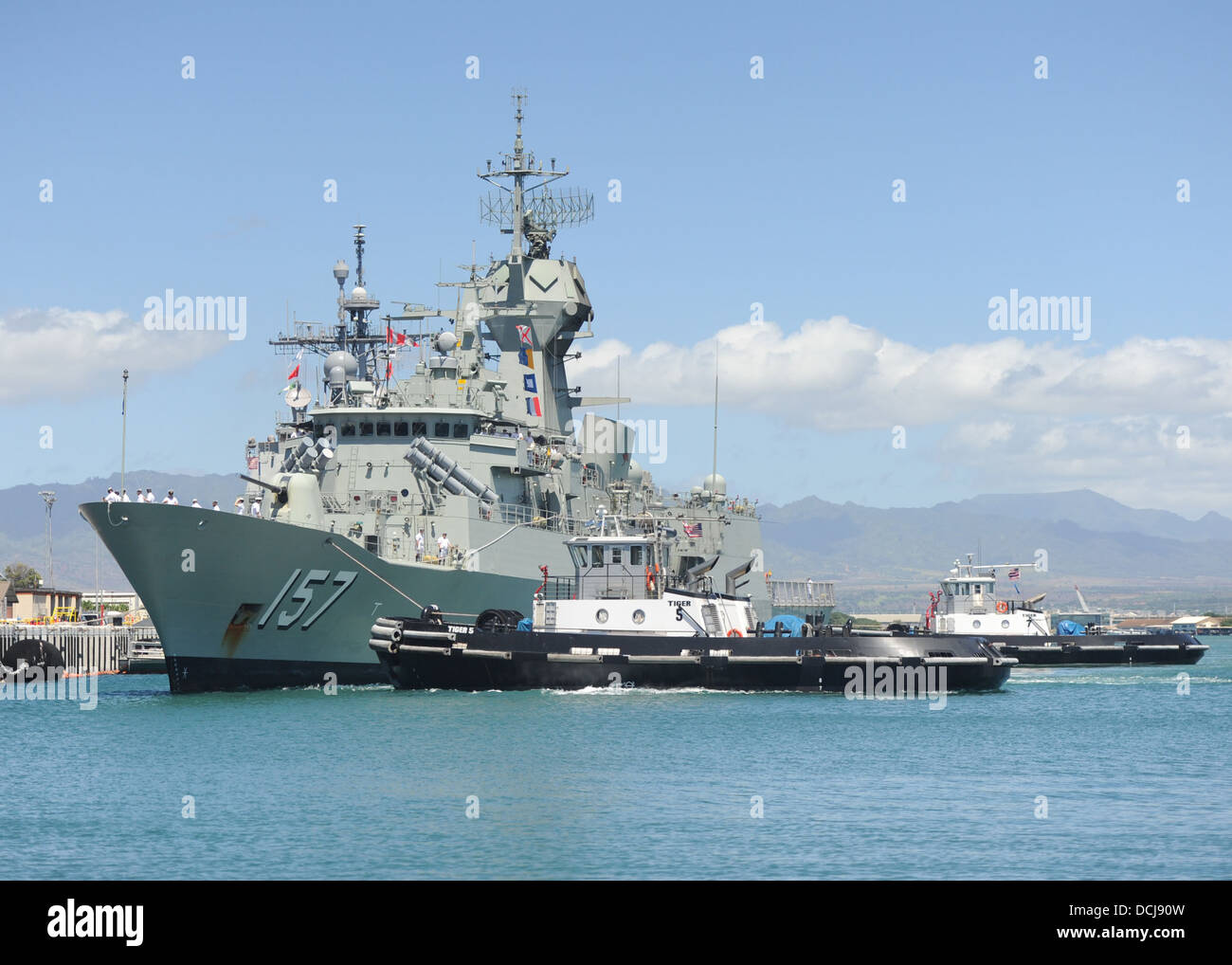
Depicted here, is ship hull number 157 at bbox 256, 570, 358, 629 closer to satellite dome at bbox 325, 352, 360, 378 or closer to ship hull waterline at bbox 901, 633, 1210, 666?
satellite dome at bbox 325, 352, 360, 378

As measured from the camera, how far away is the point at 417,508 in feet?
139

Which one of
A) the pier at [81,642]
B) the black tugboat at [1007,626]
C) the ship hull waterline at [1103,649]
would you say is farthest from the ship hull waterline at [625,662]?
the pier at [81,642]

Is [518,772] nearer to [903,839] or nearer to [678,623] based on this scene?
[903,839]

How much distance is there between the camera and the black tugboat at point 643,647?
125 ft

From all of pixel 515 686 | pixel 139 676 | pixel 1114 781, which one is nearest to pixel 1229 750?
pixel 1114 781

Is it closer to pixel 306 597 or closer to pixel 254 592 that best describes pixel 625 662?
pixel 306 597

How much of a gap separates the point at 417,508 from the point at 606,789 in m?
20.0

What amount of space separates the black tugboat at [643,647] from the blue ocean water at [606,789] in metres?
0.91

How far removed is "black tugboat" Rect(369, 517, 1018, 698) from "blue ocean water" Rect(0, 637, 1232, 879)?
35.9 inches

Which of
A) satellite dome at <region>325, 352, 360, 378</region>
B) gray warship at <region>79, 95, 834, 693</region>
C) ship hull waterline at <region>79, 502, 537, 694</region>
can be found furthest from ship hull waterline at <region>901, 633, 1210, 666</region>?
ship hull waterline at <region>79, 502, 537, 694</region>

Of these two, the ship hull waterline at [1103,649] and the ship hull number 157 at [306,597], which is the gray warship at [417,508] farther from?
the ship hull waterline at [1103,649]

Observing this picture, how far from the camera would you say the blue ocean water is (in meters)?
18.6

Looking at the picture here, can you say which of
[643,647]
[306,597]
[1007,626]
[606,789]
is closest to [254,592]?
[306,597]
